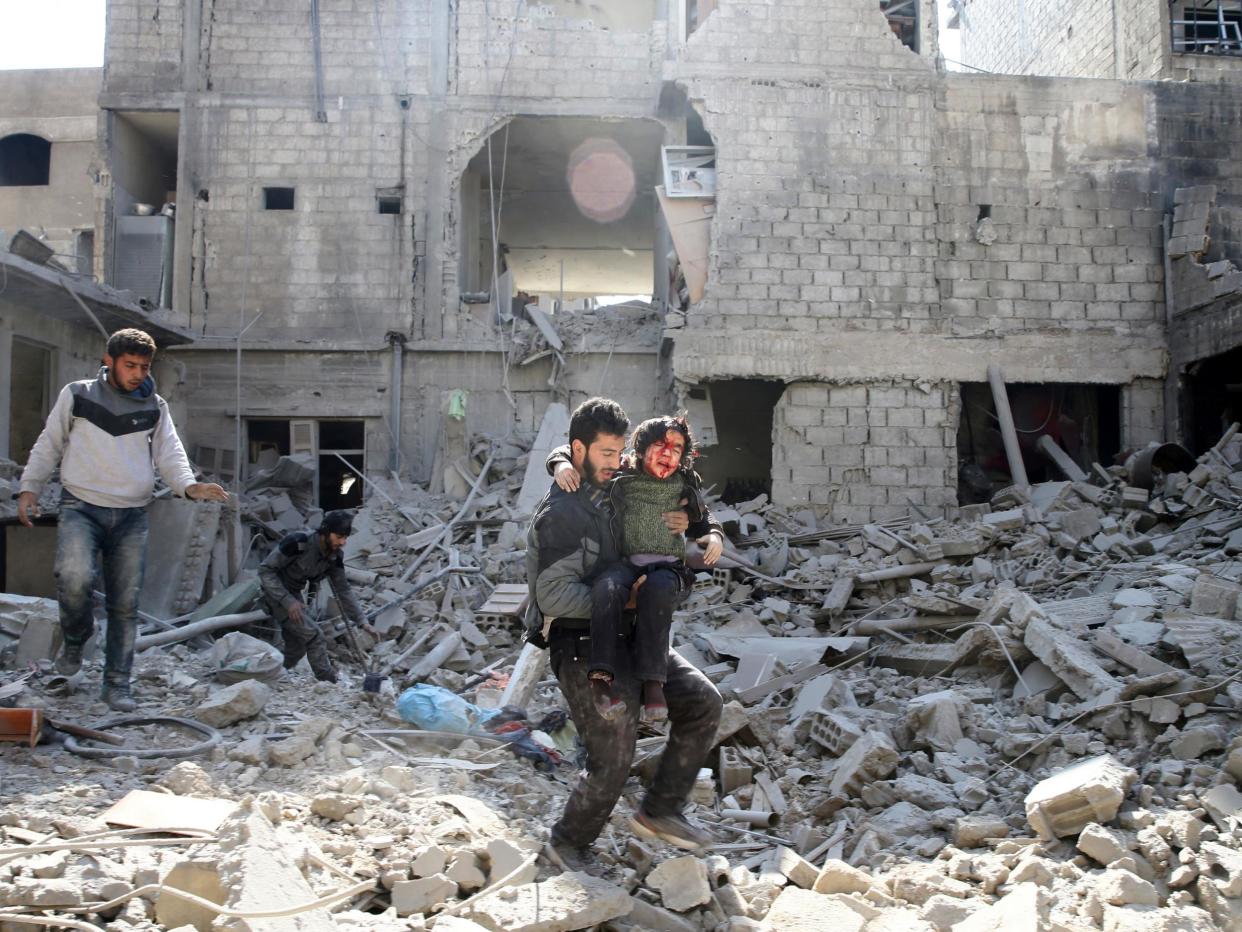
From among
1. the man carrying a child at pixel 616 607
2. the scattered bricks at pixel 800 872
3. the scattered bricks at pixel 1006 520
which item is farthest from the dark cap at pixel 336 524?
the scattered bricks at pixel 1006 520

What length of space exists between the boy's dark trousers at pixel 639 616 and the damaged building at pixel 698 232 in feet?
31.4

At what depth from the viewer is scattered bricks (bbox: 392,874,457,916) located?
338cm

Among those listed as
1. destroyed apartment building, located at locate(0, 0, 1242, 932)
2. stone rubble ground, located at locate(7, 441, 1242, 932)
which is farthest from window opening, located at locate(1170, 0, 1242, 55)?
stone rubble ground, located at locate(7, 441, 1242, 932)

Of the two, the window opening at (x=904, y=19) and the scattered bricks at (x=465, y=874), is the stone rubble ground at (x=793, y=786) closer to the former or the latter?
the scattered bricks at (x=465, y=874)

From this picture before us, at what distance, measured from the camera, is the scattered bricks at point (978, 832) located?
4.51 meters

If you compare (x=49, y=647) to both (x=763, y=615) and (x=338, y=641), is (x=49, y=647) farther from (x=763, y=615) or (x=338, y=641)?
(x=763, y=615)

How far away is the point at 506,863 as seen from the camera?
11.8 ft

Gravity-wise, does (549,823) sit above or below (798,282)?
below

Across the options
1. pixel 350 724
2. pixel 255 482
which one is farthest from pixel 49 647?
pixel 255 482

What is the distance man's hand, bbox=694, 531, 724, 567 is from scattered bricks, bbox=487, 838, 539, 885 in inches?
50.6

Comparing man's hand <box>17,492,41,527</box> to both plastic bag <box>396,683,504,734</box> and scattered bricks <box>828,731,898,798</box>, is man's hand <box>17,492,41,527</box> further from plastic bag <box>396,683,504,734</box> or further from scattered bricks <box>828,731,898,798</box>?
scattered bricks <box>828,731,898,798</box>

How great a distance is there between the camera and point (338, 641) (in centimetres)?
852

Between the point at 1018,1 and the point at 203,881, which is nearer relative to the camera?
the point at 203,881

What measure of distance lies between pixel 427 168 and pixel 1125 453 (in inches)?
423
